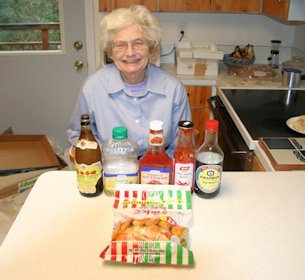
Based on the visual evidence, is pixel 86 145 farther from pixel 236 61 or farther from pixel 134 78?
pixel 236 61

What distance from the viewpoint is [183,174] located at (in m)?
0.90

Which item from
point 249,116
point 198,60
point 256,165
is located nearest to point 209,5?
point 198,60

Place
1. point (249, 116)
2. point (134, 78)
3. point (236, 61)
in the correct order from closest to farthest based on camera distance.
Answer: point (134, 78) → point (249, 116) → point (236, 61)

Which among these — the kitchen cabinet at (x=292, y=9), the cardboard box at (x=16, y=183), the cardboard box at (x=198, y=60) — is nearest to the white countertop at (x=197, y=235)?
the cardboard box at (x=16, y=183)

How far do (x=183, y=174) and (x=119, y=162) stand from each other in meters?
0.18

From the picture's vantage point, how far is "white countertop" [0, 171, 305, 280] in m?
0.70

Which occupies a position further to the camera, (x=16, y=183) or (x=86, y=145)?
(x=16, y=183)

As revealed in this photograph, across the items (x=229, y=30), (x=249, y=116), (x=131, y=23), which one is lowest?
(x=249, y=116)

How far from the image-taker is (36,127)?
A: 9.66 ft

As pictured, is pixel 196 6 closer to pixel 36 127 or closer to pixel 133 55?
pixel 133 55

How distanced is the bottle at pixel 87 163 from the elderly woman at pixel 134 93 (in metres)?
0.56

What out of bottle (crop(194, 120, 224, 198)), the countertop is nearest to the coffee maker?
the countertop

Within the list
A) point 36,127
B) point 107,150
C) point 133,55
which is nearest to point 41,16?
point 36,127

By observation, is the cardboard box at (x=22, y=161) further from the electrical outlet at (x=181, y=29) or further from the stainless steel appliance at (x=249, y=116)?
the electrical outlet at (x=181, y=29)
